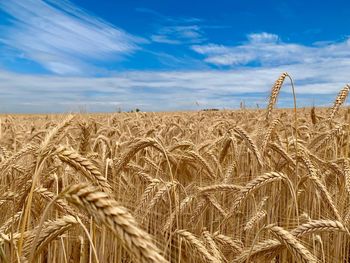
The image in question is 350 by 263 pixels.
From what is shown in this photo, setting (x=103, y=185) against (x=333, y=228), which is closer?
(x=103, y=185)

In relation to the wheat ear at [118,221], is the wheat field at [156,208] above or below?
below

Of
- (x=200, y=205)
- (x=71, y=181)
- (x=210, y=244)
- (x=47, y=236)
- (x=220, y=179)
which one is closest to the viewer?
(x=47, y=236)

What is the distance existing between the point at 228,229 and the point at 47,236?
212cm

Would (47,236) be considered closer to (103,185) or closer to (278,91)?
(103,185)

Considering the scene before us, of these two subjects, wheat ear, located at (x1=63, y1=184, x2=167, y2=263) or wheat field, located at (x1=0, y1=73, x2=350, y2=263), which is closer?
wheat ear, located at (x1=63, y1=184, x2=167, y2=263)

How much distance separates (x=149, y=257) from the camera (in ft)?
2.68

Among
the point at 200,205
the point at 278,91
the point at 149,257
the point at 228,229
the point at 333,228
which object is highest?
the point at 278,91

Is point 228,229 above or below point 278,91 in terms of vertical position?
below

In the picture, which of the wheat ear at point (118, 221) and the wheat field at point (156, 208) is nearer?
the wheat ear at point (118, 221)

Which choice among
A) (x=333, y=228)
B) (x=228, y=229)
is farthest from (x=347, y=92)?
(x=333, y=228)

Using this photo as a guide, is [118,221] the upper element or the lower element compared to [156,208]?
upper

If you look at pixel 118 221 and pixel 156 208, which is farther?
pixel 156 208

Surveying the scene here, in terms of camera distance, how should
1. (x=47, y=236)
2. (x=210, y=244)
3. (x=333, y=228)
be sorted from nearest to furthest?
(x=47, y=236), (x=333, y=228), (x=210, y=244)

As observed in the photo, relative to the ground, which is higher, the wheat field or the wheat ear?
the wheat ear
